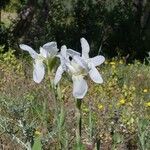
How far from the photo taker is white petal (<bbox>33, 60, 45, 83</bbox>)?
8.86 feet

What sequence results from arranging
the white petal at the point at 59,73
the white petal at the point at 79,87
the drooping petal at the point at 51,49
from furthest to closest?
the drooping petal at the point at 51,49 → the white petal at the point at 59,73 → the white petal at the point at 79,87

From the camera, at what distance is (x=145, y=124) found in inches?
166

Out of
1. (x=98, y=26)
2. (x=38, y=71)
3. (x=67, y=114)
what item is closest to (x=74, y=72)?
(x=38, y=71)

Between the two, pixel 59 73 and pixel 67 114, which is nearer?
pixel 59 73

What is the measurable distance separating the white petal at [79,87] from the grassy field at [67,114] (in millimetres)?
176

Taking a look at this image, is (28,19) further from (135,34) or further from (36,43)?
(135,34)

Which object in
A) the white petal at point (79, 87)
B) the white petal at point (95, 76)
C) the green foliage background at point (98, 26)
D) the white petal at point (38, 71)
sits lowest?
the white petal at point (79, 87)

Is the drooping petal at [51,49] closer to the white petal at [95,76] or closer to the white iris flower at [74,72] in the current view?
the white iris flower at [74,72]

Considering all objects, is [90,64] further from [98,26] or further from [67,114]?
[98,26]

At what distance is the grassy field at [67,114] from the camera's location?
3.74 meters

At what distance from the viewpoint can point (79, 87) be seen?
244 centimetres

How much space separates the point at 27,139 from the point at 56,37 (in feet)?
42.1

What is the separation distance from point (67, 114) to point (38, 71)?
8.03 feet

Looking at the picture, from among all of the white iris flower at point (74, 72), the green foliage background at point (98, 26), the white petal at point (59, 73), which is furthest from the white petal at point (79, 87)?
the green foliage background at point (98, 26)
